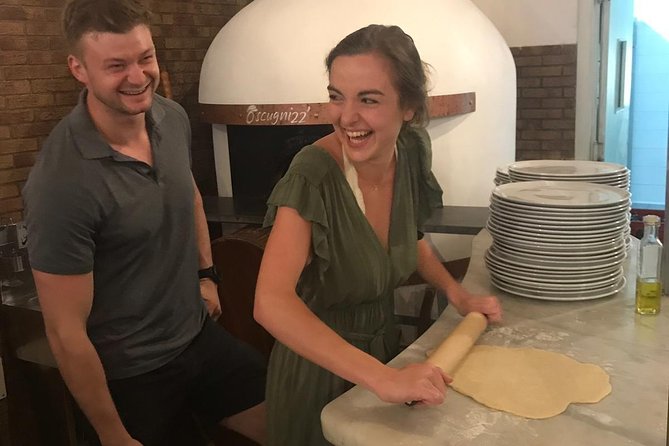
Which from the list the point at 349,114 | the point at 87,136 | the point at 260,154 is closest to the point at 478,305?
the point at 349,114

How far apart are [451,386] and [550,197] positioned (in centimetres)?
64

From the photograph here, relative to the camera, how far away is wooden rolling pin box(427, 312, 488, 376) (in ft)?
3.89

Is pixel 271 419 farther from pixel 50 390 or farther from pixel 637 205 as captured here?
pixel 637 205

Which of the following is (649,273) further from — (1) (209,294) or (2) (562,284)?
(1) (209,294)

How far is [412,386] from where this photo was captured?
1053 millimetres

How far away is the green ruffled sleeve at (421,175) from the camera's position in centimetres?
160

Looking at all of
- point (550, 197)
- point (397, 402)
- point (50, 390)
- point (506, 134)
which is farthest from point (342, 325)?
point (506, 134)

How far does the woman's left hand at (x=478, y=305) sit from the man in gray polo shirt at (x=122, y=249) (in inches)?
29.6

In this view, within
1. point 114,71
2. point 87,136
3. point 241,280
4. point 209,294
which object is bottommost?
point 241,280

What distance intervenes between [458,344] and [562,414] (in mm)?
225

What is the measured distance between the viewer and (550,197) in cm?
164

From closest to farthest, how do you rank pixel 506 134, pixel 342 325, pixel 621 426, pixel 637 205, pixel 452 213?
pixel 621 426 < pixel 342 325 < pixel 452 213 < pixel 506 134 < pixel 637 205

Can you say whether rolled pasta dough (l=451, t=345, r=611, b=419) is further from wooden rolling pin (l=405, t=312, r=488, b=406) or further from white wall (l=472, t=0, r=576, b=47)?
white wall (l=472, t=0, r=576, b=47)

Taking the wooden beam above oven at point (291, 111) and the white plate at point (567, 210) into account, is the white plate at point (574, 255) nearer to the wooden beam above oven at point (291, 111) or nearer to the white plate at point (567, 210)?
the white plate at point (567, 210)
